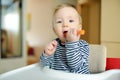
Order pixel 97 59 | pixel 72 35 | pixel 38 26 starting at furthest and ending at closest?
pixel 38 26 → pixel 97 59 → pixel 72 35

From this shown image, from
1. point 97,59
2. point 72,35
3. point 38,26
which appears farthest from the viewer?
point 38,26

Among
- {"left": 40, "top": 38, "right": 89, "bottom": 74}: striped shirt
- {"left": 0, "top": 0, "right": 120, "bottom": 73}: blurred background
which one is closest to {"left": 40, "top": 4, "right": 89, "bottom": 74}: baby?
{"left": 40, "top": 38, "right": 89, "bottom": 74}: striped shirt

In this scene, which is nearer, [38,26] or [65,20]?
[65,20]

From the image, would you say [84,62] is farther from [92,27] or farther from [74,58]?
[92,27]

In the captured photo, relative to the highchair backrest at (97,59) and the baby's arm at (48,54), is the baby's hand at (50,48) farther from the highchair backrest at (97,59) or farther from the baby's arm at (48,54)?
the highchair backrest at (97,59)

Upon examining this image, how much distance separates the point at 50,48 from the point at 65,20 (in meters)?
0.05

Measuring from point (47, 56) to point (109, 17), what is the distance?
1.94 feet

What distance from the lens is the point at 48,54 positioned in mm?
390

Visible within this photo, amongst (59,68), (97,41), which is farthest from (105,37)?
(59,68)

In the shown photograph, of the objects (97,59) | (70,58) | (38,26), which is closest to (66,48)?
(70,58)

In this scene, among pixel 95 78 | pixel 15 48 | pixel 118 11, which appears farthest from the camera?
pixel 15 48

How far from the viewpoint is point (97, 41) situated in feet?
3.16

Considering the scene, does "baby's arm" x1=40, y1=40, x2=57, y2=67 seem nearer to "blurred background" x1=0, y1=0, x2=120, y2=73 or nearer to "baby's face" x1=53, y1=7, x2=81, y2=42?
"baby's face" x1=53, y1=7, x2=81, y2=42

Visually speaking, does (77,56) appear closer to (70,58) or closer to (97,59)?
(70,58)
